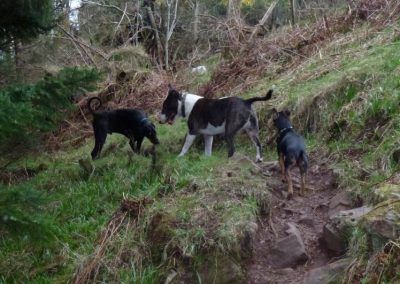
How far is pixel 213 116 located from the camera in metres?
7.89

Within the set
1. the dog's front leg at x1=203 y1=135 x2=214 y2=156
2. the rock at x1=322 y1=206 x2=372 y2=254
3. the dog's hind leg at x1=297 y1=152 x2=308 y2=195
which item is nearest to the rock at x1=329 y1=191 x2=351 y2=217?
the dog's hind leg at x1=297 y1=152 x2=308 y2=195

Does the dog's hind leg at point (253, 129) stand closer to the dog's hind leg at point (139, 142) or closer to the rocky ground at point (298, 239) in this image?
the rocky ground at point (298, 239)

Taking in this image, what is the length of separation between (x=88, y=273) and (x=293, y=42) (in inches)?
303

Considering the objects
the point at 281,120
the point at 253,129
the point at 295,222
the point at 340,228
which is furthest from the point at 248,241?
the point at 253,129

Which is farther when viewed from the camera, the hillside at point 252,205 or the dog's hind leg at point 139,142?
the dog's hind leg at point 139,142

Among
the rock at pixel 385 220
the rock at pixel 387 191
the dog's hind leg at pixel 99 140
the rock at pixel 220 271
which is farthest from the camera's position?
the dog's hind leg at pixel 99 140

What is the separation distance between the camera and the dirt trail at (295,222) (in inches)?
185

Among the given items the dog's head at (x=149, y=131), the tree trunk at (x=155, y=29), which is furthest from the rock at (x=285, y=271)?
the tree trunk at (x=155, y=29)

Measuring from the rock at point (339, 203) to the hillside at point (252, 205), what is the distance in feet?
0.05

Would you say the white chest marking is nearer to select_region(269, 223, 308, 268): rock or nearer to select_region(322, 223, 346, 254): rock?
select_region(269, 223, 308, 268): rock

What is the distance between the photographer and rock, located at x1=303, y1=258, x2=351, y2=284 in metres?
4.20

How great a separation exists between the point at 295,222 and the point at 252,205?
18.2 inches

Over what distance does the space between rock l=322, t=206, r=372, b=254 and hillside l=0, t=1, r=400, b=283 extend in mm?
13

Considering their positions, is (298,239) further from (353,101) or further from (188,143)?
(188,143)
